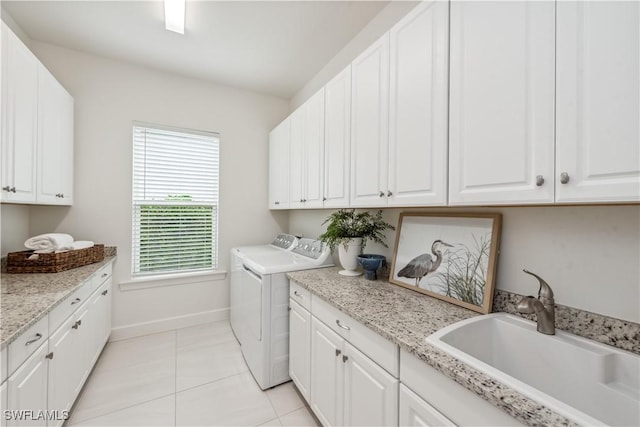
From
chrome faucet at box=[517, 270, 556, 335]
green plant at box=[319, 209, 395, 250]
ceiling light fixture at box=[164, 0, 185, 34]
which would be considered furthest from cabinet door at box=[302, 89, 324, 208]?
chrome faucet at box=[517, 270, 556, 335]

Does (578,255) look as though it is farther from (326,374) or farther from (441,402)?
(326,374)

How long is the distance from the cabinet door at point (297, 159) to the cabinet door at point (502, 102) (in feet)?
4.97

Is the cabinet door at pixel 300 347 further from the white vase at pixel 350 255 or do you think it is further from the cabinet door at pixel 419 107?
the cabinet door at pixel 419 107

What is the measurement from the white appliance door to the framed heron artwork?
1.00 m

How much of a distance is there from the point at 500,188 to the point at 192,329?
317 centimetres

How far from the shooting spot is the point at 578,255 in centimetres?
104

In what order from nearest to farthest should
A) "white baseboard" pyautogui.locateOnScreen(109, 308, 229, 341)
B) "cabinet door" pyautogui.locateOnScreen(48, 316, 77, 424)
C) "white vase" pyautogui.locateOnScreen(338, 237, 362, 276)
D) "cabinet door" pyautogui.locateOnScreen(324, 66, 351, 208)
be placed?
"cabinet door" pyautogui.locateOnScreen(48, 316, 77, 424) < "cabinet door" pyautogui.locateOnScreen(324, 66, 351, 208) < "white vase" pyautogui.locateOnScreen(338, 237, 362, 276) < "white baseboard" pyautogui.locateOnScreen(109, 308, 229, 341)

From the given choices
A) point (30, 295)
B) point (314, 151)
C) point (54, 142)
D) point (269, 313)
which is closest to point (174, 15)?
point (54, 142)

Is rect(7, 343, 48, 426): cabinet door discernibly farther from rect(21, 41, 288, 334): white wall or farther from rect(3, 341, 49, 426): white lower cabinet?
rect(21, 41, 288, 334): white wall

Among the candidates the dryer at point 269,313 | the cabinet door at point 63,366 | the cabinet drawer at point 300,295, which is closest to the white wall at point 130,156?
the dryer at point 269,313

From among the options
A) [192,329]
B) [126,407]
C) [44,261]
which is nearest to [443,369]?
[126,407]

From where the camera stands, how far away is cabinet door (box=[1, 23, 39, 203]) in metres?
1.50

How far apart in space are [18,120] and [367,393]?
8.24 feet

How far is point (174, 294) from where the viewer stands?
9.71 ft
